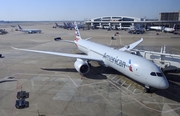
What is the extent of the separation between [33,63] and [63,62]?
17.3 feet

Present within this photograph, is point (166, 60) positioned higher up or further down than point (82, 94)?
higher up

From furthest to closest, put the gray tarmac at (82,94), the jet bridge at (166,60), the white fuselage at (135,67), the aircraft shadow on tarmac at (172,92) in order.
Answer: the jet bridge at (166,60) < the aircraft shadow on tarmac at (172,92) < the white fuselage at (135,67) < the gray tarmac at (82,94)

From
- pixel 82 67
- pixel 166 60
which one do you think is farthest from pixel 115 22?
pixel 82 67

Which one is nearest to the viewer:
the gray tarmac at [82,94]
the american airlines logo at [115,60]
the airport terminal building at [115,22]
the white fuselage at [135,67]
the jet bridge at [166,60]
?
the gray tarmac at [82,94]

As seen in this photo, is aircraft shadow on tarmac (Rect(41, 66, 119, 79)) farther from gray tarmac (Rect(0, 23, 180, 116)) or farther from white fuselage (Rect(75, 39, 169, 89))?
white fuselage (Rect(75, 39, 169, 89))

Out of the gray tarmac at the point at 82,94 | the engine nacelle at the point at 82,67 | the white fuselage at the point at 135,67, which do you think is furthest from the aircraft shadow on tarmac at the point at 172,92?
the engine nacelle at the point at 82,67

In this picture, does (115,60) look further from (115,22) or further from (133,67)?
(115,22)

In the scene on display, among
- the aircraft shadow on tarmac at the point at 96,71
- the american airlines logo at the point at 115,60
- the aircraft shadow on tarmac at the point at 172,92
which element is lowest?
the aircraft shadow on tarmac at the point at 172,92

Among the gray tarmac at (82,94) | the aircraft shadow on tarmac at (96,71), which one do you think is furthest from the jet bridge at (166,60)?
the aircraft shadow on tarmac at (96,71)

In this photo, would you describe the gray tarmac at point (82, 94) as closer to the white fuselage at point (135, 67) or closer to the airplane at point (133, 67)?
the airplane at point (133, 67)

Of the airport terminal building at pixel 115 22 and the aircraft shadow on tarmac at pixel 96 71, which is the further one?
the airport terminal building at pixel 115 22

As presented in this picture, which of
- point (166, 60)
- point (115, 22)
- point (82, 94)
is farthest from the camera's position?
→ point (115, 22)

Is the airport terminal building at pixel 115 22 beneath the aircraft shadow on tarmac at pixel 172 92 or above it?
above

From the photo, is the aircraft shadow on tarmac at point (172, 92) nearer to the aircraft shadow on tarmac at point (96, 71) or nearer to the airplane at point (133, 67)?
the airplane at point (133, 67)
